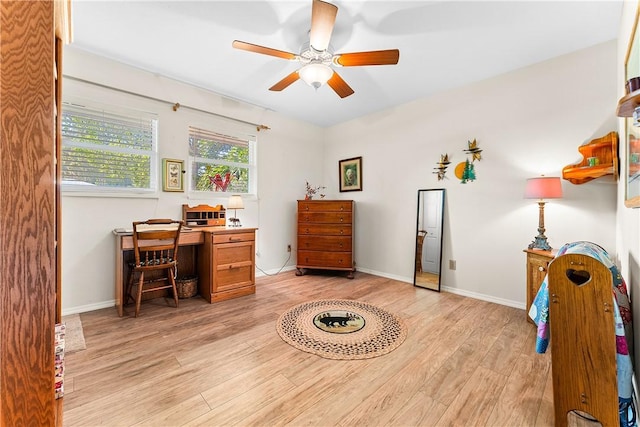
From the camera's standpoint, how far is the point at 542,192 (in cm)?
239

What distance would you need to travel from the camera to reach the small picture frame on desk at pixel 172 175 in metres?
3.13

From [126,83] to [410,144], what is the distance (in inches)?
135

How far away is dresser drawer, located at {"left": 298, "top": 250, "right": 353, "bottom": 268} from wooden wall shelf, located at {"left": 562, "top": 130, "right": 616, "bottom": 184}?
102 inches

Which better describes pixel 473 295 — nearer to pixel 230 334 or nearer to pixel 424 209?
pixel 424 209

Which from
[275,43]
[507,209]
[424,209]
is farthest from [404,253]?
[275,43]

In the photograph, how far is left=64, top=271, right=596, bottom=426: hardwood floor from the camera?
138 centimetres

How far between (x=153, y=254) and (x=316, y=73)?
2.35 meters

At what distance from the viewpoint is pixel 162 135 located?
3.13 m

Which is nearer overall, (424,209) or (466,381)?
(466,381)

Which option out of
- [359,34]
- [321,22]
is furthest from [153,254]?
[359,34]

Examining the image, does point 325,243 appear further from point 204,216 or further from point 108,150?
point 108,150

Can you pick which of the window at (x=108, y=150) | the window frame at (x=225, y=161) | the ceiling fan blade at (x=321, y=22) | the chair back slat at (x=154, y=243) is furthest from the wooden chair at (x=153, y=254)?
the ceiling fan blade at (x=321, y=22)

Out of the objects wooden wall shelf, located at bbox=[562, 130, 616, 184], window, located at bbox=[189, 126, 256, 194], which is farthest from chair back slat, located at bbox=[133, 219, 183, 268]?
wooden wall shelf, located at bbox=[562, 130, 616, 184]

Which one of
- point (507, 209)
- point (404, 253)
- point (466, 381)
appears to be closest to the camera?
point (466, 381)
